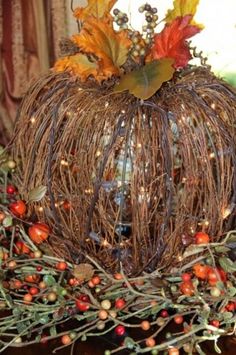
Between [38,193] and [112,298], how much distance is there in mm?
178

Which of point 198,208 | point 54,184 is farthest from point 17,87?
point 198,208

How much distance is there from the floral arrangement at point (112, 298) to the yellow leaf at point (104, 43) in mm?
198

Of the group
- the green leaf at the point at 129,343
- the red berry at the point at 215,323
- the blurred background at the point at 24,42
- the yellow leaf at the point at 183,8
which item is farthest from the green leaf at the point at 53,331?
the blurred background at the point at 24,42

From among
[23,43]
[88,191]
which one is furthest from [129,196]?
[23,43]

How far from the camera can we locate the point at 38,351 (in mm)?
811

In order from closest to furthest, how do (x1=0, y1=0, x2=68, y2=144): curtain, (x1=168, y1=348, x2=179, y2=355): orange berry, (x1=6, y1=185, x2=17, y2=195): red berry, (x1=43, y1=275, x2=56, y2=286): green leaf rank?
(x1=168, y1=348, x2=179, y2=355): orange berry, (x1=43, y1=275, x2=56, y2=286): green leaf, (x1=6, y1=185, x2=17, y2=195): red berry, (x1=0, y1=0, x2=68, y2=144): curtain

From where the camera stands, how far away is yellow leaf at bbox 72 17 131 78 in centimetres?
82

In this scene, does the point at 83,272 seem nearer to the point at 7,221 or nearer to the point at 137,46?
the point at 7,221

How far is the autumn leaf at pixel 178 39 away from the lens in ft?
2.67

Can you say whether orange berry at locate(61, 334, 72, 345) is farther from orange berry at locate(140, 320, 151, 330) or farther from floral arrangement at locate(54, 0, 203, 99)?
floral arrangement at locate(54, 0, 203, 99)

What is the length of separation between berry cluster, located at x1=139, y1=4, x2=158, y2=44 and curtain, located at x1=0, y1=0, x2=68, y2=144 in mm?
944

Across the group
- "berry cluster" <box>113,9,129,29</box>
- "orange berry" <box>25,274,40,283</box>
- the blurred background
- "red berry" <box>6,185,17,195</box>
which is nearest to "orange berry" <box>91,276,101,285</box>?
"orange berry" <box>25,274,40,283</box>

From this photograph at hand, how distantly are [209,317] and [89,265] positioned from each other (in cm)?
17

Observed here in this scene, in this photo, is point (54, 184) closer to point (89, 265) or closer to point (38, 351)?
point (89, 265)
